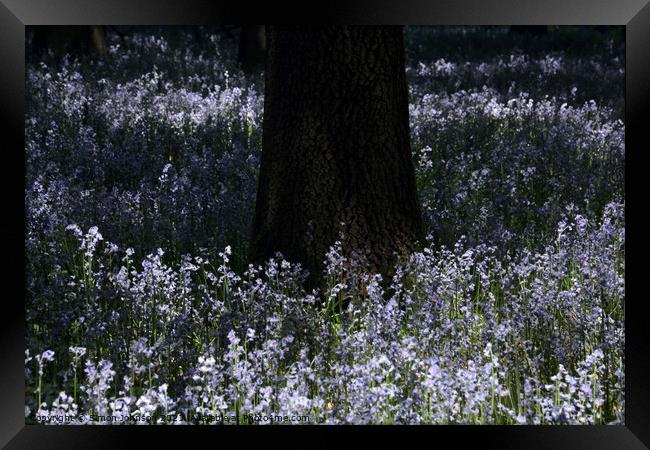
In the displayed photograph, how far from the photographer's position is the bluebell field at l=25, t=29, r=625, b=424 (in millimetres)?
4422

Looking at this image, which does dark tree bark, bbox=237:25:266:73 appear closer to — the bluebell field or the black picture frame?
the bluebell field

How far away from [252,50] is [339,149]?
33.2 ft

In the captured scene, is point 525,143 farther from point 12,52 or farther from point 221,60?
point 221,60

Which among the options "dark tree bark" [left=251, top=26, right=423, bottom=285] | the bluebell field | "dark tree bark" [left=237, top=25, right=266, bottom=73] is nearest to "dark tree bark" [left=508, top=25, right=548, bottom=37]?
"dark tree bark" [left=237, top=25, right=266, bottom=73]

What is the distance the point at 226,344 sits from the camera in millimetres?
5062

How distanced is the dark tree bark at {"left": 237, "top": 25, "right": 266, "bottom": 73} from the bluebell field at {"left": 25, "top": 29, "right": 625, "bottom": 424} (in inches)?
159

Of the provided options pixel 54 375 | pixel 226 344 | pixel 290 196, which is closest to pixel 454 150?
pixel 290 196

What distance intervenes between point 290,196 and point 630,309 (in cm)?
228

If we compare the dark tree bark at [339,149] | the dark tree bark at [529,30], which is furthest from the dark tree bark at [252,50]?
the dark tree bark at [529,30]

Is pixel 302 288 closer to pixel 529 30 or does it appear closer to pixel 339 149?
pixel 339 149

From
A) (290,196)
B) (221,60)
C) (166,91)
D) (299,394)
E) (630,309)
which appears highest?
(221,60)

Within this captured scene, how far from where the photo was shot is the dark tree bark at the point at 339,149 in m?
5.67

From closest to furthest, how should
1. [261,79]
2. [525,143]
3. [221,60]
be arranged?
[525,143] < [261,79] < [221,60]
